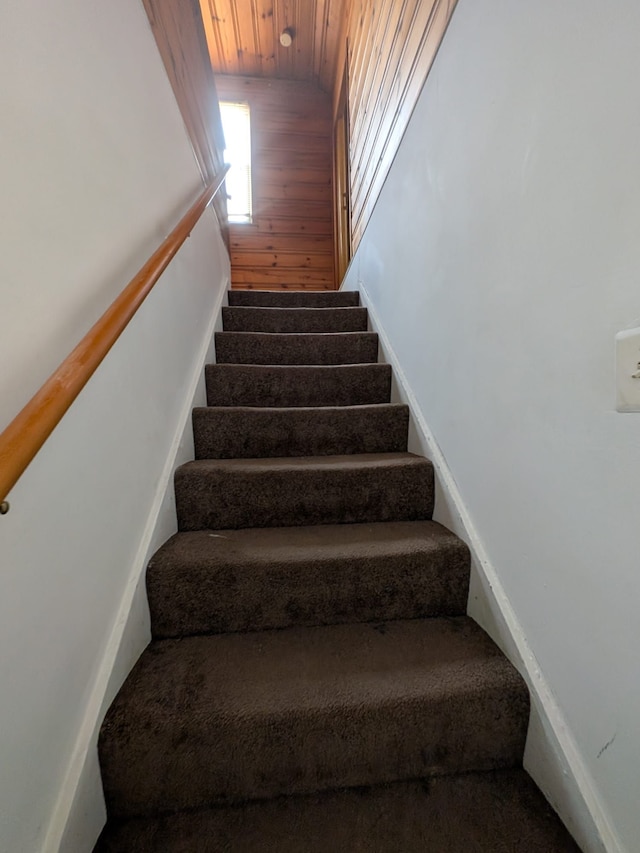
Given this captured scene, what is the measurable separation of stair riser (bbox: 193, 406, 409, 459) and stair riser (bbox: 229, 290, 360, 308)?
4.26 ft

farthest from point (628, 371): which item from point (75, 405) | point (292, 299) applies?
point (292, 299)

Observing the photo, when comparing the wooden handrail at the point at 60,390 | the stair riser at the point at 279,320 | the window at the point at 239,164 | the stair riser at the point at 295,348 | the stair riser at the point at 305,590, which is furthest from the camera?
the window at the point at 239,164

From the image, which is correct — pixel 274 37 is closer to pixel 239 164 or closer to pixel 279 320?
pixel 239 164

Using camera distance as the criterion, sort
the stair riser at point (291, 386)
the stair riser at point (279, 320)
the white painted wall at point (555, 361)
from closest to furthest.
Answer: the white painted wall at point (555, 361) → the stair riser at point (291, 386) → the stair riser at point (279, 320)

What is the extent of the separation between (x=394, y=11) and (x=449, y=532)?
2.47m

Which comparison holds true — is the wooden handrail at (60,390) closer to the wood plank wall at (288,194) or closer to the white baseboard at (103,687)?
the white baseboard at (103,687)

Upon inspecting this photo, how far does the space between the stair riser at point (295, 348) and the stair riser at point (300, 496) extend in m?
0.89

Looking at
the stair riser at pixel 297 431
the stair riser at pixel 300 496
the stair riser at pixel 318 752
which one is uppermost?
the stair riser at pixel 297 431

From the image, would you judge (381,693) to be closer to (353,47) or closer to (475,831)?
(475,831)

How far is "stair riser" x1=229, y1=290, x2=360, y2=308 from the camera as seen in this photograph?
2508 millimetres

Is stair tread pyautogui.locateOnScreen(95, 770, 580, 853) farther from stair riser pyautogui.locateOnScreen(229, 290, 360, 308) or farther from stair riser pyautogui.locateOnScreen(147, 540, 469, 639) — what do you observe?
stair riser pyautogui.locateOnScreen(229, 290, 360, 308)

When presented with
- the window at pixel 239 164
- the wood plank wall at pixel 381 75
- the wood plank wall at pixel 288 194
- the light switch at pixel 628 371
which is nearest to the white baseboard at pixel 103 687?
the light switch at pixel 628 371

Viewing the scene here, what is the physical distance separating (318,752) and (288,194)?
4.59m

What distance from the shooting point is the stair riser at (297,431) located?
1.46m
